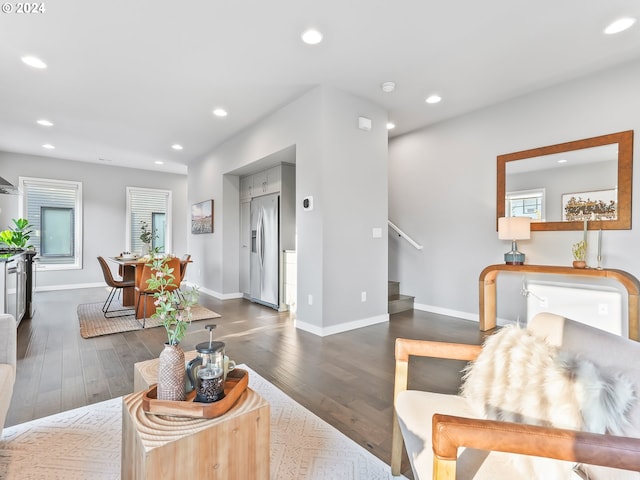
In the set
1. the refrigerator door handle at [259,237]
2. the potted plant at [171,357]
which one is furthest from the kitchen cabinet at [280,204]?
the potted plant at [171,357]

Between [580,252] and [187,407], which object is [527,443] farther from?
[580,252]

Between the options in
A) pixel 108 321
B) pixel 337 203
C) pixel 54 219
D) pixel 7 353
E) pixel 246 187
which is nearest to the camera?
pixel 7 353

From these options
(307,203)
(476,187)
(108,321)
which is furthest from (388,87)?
(108,321)

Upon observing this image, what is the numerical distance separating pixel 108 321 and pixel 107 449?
3020 mm

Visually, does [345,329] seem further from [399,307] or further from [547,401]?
[547,401]

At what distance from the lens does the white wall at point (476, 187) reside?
310 cm

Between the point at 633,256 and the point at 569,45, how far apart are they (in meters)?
2.05

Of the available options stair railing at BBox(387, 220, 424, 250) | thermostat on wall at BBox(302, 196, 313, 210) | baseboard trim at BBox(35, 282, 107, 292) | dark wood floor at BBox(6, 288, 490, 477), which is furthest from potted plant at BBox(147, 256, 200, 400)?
baseboard trim at BBox(35, 282, 107, 292)

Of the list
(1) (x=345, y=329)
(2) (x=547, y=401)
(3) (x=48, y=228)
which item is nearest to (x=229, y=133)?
(1) (x=345, y=329)

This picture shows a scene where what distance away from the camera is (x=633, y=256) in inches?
117

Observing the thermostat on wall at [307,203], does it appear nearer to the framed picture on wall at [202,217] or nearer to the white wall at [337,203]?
the white wall at [337,203]

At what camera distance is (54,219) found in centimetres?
681

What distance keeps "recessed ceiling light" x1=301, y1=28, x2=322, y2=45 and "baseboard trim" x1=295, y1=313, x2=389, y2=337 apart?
2839 mm

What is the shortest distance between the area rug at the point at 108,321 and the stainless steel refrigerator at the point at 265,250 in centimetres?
87
